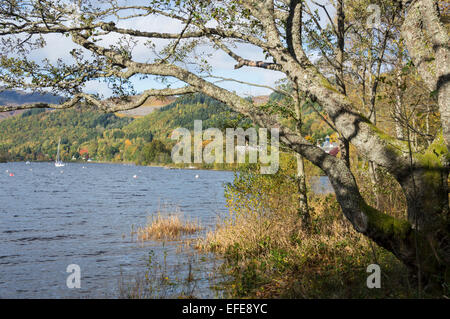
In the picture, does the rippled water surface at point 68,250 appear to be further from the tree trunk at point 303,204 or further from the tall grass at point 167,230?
the tree trunk at point 303,204

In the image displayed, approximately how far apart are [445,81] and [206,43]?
6729 millimetres

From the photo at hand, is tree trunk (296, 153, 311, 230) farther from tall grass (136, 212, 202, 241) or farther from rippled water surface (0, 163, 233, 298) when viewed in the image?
tall grass (136, 212, 202, 241)

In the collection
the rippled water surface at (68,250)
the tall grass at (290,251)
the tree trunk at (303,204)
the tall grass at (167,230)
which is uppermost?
the tree trunk at (303,204)

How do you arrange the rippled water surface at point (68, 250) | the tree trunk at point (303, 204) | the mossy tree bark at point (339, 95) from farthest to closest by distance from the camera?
the tree trunk at point (303, 204) → the rippled water surface at point (68, 250) → the mossy tree bark at point (339, 95)

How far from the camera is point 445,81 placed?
589cm

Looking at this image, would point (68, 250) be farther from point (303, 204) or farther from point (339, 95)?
point (339, 95)

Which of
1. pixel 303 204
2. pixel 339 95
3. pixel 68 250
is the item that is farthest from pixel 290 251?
pixel 68 250

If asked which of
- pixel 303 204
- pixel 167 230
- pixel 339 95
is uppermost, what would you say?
pixel 339 95

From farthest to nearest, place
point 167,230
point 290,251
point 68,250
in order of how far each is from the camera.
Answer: point 167,230
point 68,250
point 290,251

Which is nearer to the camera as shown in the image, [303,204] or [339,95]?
[339,95]

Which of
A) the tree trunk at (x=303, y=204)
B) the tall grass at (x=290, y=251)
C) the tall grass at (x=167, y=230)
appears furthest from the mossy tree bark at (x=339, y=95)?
the tall grass at (x=167, y=230)

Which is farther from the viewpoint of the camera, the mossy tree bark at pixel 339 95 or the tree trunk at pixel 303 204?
the tree trunk at pixel 303 204

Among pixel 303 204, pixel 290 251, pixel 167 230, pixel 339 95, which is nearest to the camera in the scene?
pixel 339 95
